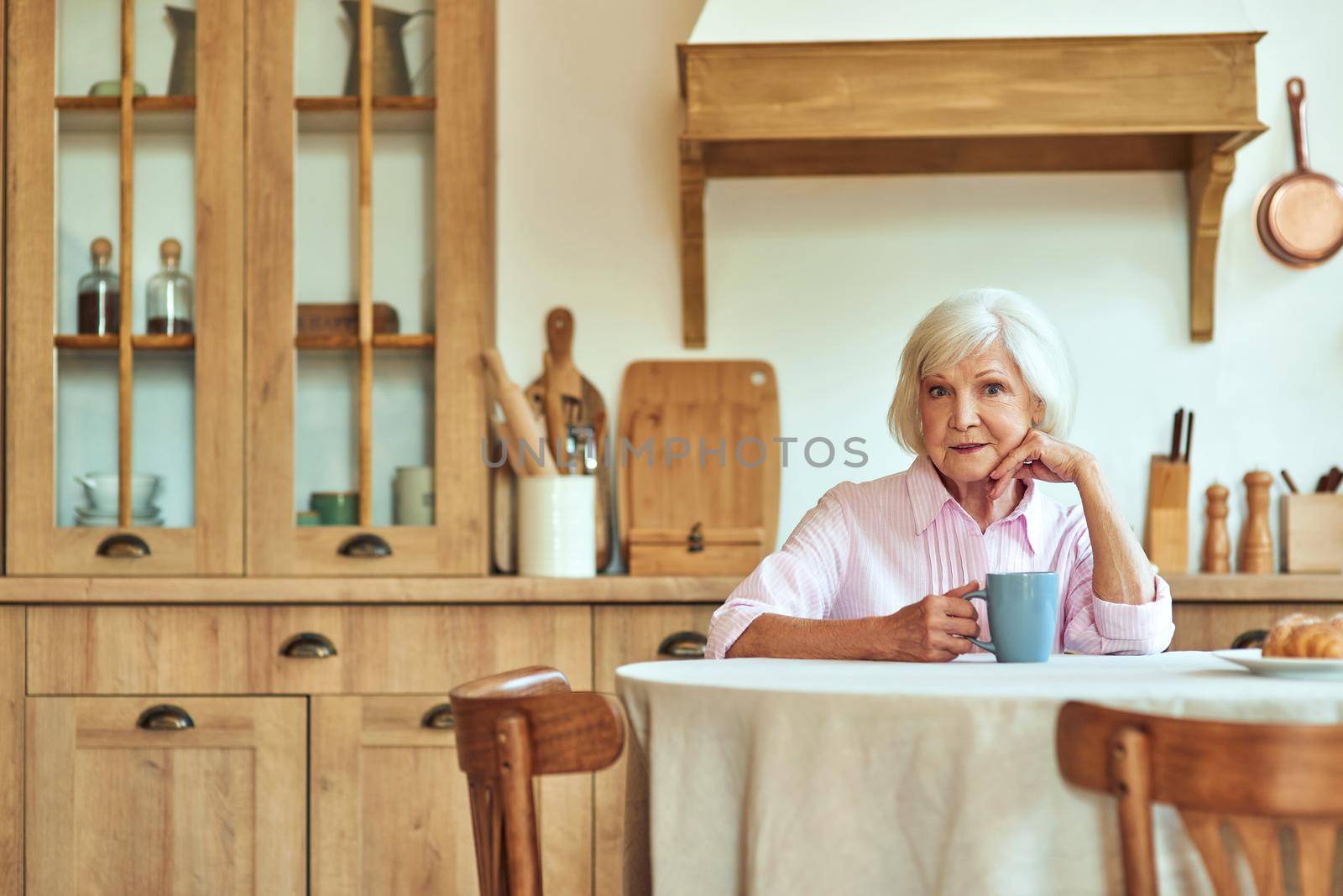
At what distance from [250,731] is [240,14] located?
4.72 feet

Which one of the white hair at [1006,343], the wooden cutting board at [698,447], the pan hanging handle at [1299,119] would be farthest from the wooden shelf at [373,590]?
the pan hanging handle at [1299,119]

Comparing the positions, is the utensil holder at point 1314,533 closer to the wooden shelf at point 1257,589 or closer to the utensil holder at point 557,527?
the wooden shelf at point 1257,589

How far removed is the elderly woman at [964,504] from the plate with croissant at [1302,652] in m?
0.37

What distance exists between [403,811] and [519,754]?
1.54 meters

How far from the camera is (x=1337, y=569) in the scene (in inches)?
112

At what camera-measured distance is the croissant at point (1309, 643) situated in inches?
51.4

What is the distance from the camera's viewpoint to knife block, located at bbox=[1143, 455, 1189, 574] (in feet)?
9.34

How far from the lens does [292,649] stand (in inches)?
103

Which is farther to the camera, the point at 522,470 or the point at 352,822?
the point at 522,470

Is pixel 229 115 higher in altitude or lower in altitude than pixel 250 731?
higher

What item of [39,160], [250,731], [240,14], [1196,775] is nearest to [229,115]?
[240,14]

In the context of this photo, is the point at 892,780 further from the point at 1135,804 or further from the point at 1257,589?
the point at 1257,589

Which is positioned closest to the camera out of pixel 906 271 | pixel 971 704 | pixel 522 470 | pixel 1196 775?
pixel 1196 775

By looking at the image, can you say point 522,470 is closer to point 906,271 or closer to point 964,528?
point 906,271
